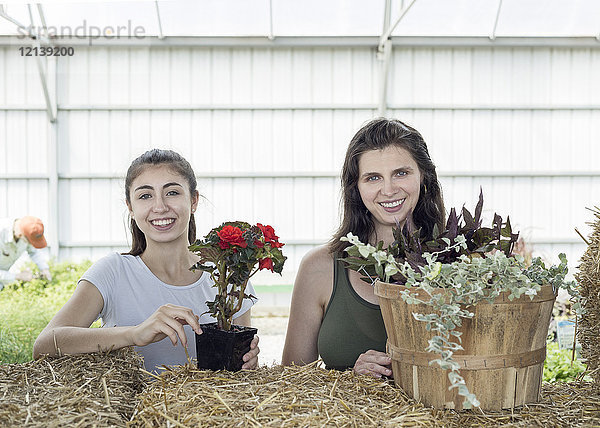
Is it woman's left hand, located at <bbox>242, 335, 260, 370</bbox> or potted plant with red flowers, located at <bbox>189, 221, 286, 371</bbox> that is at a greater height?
potted plant with red flowers, located at <bbox>189, 221, 286, 371</bbox>

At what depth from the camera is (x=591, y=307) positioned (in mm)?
1522

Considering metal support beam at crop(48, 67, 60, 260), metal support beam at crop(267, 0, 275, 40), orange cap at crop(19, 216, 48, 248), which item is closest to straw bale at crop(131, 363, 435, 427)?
orange cap at crop(19, 216, 48, 248)

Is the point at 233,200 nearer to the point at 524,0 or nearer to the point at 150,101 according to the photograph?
the point at 150,101

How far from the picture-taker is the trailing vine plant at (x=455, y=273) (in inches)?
44.9

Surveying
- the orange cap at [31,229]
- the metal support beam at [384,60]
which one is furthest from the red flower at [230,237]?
the metal support beam at [384,60]

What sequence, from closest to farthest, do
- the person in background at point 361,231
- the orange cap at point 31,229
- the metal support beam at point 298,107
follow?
1. the person in background at point 361,231
2. the orange cap at point 31,229
3. the metal support beam at point 298,107

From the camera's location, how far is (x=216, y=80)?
944cm

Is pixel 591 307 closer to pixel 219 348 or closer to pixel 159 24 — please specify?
pixel 219 348

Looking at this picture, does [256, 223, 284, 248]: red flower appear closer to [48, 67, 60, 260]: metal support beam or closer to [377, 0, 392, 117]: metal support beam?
[377, 0, 392, 117]: metal support beam

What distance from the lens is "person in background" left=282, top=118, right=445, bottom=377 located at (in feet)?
6.46

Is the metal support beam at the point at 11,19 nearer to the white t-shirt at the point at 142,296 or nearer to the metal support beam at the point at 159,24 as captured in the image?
the metal support beam at the point at 159,24

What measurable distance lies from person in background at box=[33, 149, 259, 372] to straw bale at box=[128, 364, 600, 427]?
2.00 ft

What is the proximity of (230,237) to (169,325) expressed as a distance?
0.29 m

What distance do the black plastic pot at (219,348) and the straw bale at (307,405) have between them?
33 mm
